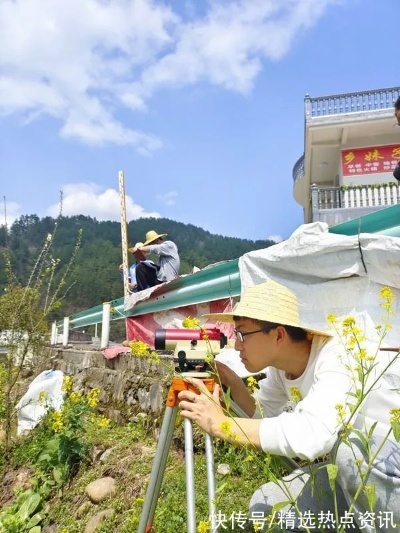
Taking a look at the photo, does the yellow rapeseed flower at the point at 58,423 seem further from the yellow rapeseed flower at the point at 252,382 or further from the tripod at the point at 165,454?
the tripod at the point at 165,454

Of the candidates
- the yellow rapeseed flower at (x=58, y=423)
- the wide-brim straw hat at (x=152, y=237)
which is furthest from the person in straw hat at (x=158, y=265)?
the yellow rapeseed flower at (x=58, y=423)

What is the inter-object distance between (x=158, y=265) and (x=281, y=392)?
15.4ft

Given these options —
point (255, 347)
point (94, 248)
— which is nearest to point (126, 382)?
point (255, 347)

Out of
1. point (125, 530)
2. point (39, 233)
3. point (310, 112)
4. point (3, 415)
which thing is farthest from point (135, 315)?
point (39, 233)

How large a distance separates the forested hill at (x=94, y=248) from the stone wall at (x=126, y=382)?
A: 1047 millimetres

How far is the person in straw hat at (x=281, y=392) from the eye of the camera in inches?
56.1

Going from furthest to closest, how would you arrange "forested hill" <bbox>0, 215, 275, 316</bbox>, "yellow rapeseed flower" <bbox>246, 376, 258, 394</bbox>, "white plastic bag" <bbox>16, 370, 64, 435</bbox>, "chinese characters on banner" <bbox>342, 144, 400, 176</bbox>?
1. "chinese characters on banner" <bbox>342, 144, 400, 176</bbox>
2. "forested hill" <bbox>0, 215, 275, 316</bbox>
3. "white plastic bag" <bbox>16, 370, 64, 435</bbox>
4. "yellow rapeseed flower" <bbox>246, 376, 258, 394</bbox>

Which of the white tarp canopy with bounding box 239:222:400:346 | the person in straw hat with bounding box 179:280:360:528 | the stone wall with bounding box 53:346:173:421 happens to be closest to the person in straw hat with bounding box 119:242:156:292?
the stone wall with bounding box 53:346:173:421

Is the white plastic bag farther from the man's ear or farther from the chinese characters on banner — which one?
the chinese characters on banner

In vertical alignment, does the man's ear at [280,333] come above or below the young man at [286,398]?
above

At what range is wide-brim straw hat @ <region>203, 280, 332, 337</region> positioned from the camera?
1.72 meters

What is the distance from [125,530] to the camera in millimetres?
2564

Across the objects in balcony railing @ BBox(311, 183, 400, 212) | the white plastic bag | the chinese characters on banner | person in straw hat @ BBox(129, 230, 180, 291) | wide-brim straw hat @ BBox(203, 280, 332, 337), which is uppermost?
the chinese characters on banner

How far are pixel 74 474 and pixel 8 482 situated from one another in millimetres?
762
